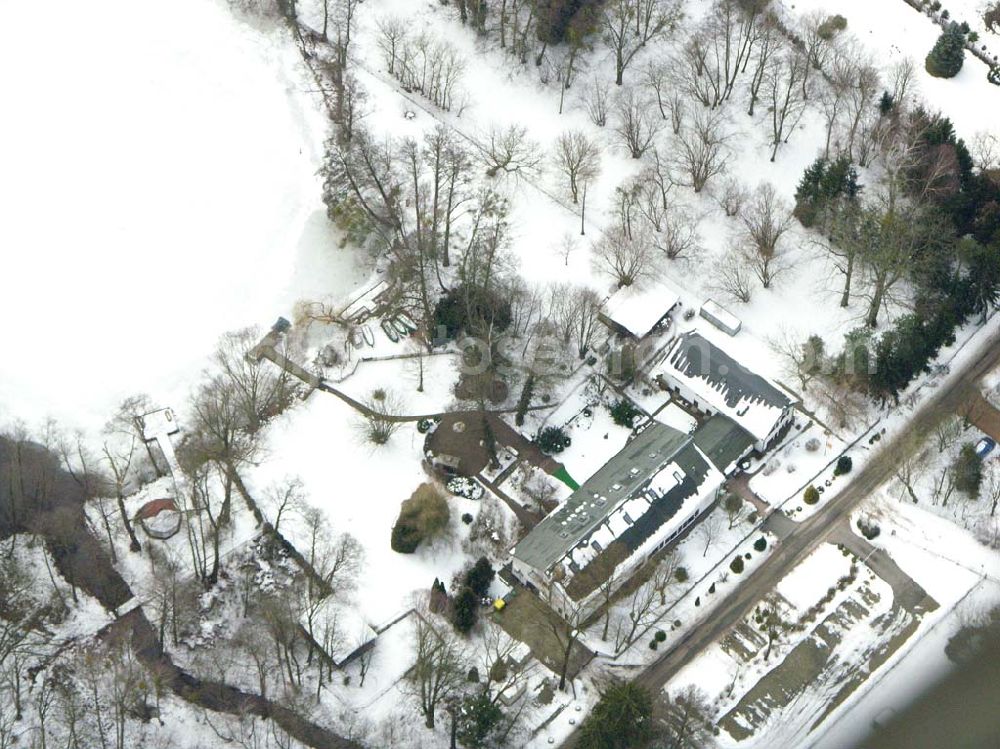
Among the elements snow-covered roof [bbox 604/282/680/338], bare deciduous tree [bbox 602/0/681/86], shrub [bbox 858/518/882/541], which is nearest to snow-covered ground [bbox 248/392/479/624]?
snow-covered roof [bbox 604/282/680/338]

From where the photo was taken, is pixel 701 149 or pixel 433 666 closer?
pixel 433 666

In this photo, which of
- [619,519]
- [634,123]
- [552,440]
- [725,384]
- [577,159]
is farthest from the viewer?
[634,123]

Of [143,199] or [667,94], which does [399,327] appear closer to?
[143,199]

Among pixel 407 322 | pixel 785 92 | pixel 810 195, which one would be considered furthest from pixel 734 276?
pixel 407 322

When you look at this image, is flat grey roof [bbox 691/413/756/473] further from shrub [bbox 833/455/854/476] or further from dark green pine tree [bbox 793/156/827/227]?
dark green pine tree [bbox 793/156/827/227]

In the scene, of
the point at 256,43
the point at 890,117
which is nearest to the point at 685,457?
the point at 890,117

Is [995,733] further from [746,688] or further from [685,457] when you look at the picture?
[685,457]

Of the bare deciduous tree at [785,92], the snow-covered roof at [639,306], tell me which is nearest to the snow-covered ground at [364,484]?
the snow-covered roof at [639,306]
